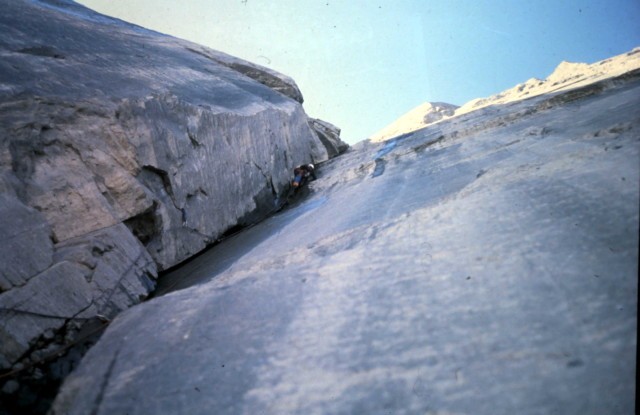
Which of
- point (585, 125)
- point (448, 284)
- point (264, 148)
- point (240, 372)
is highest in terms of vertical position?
point (264, 148)

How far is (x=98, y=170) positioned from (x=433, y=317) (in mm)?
3422

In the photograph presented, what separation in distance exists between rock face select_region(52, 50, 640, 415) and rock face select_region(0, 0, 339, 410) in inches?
26.0

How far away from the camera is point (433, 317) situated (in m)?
1.43

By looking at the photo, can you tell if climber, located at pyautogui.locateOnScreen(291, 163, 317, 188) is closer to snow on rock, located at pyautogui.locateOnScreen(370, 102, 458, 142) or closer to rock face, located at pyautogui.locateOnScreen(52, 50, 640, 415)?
rock face, located at pyautogui.locateOnScreen(52, 50, 640, 415)

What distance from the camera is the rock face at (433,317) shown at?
3.61 ft

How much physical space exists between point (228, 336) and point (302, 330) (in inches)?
15.9

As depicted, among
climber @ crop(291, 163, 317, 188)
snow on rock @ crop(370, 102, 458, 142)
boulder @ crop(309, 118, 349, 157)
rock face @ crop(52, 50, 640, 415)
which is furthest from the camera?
snow on rock @ crop(370, 102, 458, 142)

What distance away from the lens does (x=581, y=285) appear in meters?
1.27

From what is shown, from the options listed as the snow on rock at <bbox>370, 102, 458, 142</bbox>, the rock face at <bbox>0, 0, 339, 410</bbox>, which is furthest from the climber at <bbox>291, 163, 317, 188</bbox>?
the snow on rock at <bbox>370, 102, 458, 142</bbox>

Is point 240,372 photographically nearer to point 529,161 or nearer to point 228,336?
point 228,336

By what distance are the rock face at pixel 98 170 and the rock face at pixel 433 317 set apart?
661 millimetres

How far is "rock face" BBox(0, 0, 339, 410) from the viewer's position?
7.95ft

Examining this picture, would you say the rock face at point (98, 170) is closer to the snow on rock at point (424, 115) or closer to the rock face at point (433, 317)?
the rock face at point (433, 317)

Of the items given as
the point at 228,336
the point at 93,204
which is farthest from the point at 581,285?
the point at 93,204
